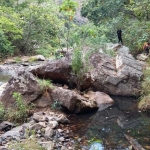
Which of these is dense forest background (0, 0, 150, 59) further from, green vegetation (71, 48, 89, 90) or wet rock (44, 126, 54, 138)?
wet rock (44, 126, 54, 138)

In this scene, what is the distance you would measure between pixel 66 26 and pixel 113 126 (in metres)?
10.9

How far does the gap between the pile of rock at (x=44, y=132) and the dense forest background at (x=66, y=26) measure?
16.4 ft

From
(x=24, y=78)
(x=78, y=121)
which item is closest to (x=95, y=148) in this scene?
(x=78, y=121)

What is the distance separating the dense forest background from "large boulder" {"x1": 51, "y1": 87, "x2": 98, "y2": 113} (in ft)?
12.9

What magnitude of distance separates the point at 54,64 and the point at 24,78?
4.39 feet

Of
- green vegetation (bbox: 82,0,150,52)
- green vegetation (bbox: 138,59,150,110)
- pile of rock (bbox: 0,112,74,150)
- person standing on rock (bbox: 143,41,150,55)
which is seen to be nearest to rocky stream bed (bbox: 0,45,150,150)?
pile of rock (bbox: 0,112,74,150)

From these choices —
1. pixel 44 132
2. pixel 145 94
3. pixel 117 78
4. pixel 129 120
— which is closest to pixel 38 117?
pixel 44 132

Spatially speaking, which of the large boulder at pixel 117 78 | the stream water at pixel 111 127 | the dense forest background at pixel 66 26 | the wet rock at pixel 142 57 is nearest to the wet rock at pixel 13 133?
the stream water at pixel 111 127

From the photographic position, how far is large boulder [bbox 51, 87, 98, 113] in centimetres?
706

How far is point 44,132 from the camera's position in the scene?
575 cm

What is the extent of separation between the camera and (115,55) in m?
10.8

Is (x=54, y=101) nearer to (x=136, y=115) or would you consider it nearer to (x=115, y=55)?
(x=136, y=115)

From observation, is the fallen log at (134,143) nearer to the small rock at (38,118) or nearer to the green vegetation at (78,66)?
the small rock at (38,118)

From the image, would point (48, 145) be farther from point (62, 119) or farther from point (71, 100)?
point (71, 100)
